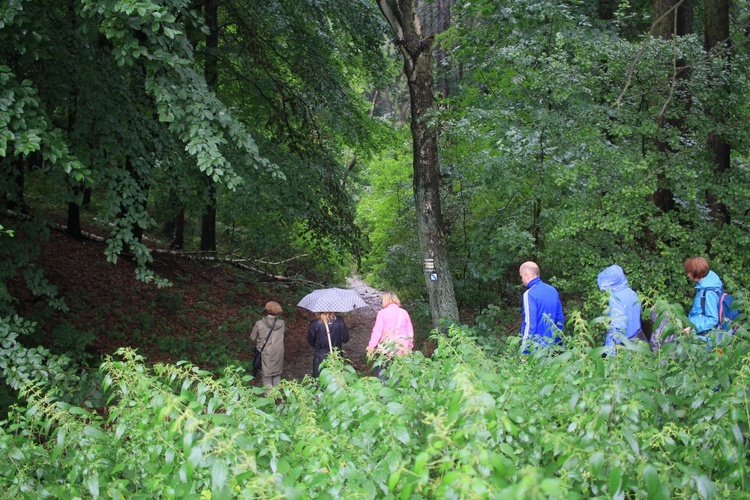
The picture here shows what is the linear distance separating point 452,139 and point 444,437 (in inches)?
337

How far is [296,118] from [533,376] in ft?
25.4

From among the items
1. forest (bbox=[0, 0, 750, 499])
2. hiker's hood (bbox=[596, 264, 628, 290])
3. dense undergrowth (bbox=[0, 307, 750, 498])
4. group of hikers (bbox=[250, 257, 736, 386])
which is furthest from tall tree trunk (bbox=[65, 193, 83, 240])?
hiker's hood (bbox=[596, 264, 628, 290])

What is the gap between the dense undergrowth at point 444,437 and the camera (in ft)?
6.20

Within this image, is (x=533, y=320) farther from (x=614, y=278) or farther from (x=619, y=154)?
(x=619, y=154)

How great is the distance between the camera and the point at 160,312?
431 inches

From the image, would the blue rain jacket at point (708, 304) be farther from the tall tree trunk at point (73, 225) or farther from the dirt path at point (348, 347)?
the tall tree trunk at point (73, 225)

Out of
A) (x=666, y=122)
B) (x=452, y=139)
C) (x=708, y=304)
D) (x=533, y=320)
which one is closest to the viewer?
(x=708, y=304)

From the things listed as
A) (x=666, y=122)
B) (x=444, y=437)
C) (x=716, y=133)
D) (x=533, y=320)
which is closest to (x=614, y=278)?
(x=533, y=320)

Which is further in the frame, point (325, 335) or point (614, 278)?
point (325, 335)

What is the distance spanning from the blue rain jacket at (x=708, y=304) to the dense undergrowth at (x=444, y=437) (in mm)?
1864

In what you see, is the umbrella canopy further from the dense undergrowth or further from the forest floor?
the dense undergrowth

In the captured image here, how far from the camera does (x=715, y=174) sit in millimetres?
6625

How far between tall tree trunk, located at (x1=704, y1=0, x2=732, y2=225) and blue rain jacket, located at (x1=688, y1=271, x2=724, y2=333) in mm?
2010

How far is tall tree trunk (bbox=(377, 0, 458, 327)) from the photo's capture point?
7.64 metres
